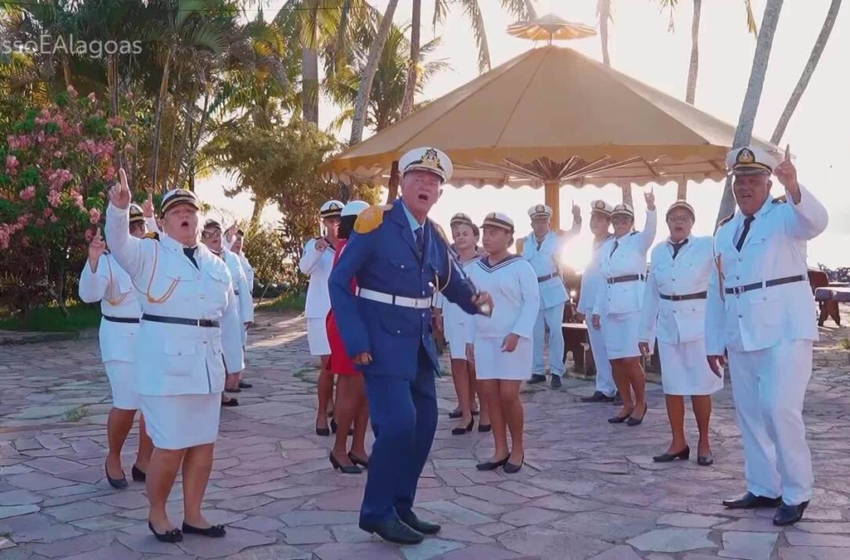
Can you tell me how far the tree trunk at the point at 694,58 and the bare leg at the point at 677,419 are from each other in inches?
703

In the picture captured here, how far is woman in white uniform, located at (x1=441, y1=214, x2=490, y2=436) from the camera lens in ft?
26.6

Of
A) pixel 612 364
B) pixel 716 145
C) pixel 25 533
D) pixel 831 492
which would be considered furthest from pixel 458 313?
pixel 25 533

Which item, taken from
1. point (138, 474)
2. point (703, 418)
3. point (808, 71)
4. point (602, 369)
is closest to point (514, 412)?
point (703, 418)

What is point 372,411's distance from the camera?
198 inches

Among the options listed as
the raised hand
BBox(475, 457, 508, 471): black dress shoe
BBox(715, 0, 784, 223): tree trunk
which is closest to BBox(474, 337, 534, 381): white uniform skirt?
BBox(475, 457, 508, 471): black dress shoe

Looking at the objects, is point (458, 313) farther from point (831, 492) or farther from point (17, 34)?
point (17, 34)

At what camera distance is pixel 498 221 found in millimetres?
6797

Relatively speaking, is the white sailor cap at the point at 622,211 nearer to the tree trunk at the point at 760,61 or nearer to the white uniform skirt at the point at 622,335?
the white uniform skirt at the point at 622,335

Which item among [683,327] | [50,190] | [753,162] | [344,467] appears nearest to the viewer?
[753,162]

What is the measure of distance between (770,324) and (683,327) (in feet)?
5.18

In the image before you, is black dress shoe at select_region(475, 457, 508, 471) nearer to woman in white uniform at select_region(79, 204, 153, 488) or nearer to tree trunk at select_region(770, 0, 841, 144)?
woman in white uniform at select_region(79, 204, 153, 488)

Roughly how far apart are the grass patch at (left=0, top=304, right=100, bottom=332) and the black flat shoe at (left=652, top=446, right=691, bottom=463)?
13.1 m

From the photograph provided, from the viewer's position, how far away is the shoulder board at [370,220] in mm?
5062

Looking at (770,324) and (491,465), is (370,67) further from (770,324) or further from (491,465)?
(770,324)
